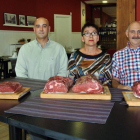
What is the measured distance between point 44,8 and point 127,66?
8092 mm

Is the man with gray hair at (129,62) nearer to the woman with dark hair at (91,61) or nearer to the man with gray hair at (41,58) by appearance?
the woman with dark hair at (91,61)

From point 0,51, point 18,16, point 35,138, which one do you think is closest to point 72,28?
point 18,16

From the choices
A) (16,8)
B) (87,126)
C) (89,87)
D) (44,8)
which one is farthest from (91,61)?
(44,8)

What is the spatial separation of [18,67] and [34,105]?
5.83ft

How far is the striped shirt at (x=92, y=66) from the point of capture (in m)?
2.40

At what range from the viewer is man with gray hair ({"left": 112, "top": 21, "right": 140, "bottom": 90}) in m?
2.44

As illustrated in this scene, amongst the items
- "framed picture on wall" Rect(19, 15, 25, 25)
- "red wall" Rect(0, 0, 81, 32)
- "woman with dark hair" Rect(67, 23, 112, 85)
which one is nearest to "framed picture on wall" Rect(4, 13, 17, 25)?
"red wall" Rect(0, 0, 81, 32)

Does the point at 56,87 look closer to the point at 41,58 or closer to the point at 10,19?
the point at 41,58

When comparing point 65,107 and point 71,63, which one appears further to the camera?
point 71,63

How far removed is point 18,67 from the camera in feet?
9.88

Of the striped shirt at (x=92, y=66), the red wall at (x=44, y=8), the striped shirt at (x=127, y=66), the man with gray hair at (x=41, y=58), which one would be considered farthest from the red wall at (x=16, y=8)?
the striped shirt at (x=127, y=66)

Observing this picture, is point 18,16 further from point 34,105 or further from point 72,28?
point 34,105

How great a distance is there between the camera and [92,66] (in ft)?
7.96

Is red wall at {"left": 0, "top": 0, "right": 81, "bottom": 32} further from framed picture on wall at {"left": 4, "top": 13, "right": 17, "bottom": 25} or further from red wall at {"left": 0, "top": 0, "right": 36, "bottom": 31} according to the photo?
framed picture on wall at {"left": 4, "top": 13, "right": 17, "bottom": 25}
